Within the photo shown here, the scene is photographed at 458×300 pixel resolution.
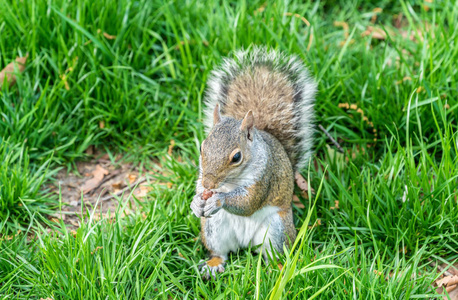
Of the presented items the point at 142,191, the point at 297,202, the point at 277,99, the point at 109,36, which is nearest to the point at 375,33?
the point at 277,99

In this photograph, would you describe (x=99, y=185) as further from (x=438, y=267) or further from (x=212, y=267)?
(x=438, y=267)

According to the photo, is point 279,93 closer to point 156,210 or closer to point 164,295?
point 156,210

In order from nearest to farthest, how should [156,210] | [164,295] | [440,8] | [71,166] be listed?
[164,295], [156,210], [71,166], [440,8]

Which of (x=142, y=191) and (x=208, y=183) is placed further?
(x=142, y=191)

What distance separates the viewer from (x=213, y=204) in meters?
1.92

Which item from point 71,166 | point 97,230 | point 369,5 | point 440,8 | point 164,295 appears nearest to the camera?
point 164,295

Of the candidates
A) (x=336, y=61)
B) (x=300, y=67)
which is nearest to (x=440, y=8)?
(x=336, y=61)

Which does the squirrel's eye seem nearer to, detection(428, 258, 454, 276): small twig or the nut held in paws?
the nut held in paws

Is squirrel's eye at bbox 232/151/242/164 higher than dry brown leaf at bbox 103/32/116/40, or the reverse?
dry brown leaf at bbox 103/32/116/40

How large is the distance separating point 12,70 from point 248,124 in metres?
1.38

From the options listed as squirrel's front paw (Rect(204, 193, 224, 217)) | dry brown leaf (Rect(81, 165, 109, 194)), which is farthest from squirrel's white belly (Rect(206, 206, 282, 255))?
dry brown leaf (Rect(81, 165, 109, 194))

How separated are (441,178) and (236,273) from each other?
876 millimetres

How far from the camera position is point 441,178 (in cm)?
214

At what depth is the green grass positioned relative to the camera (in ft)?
6.31
